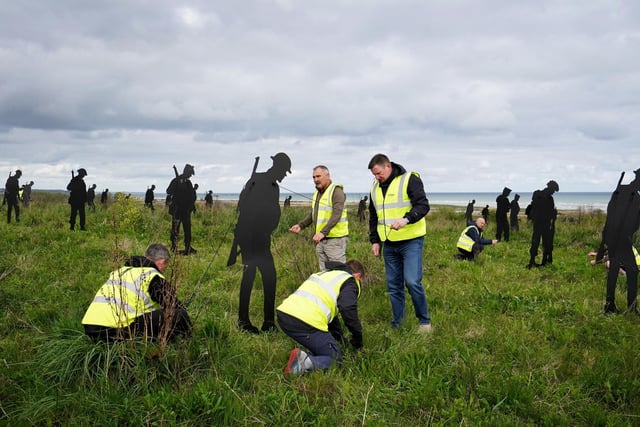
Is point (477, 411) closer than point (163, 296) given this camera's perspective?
Yes

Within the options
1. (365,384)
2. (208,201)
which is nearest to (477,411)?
(365,384)

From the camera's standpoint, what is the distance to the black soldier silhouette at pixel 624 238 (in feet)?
19.4

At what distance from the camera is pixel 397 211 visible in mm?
5090

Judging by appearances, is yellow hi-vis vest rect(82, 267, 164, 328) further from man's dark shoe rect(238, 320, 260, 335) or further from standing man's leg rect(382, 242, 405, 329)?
standing man's leg rect(382, 242, 405, 329)

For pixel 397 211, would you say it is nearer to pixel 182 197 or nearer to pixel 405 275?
pixel 405 275

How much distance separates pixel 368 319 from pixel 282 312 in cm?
188

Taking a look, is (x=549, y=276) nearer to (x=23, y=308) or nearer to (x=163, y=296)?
(x=163, y=296)

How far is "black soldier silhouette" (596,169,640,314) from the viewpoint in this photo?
19.4ft

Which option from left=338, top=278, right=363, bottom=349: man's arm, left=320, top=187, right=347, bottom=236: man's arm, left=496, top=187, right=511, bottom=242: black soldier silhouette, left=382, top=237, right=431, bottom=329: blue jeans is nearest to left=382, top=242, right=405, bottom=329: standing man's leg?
left=382, top=237, right=431, bottom=329: blue jeans

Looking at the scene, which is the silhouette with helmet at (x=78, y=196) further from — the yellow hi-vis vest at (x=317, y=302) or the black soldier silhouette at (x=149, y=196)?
the yellow hi-vis vest at (x=317, y=302)

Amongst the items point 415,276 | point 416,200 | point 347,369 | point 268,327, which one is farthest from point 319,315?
point 416,200

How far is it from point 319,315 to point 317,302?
0.12 metres

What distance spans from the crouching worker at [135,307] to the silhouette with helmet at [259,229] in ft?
3.96

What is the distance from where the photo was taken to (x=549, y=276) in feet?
27.8
